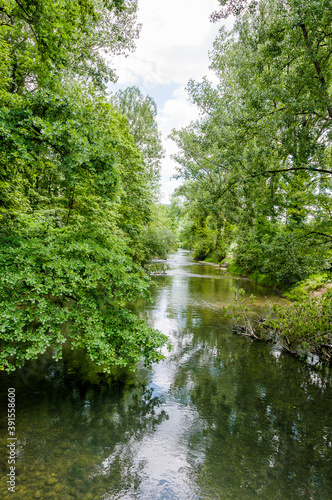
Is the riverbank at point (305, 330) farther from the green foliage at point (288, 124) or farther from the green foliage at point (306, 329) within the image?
the green foliage at point (288, 124)

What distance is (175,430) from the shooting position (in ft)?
18.2

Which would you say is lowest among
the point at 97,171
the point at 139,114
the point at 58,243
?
the point at 58,243

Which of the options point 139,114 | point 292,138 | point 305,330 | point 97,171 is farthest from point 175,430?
point 139,114

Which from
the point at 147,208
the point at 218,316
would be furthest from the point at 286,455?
the point at 147,208

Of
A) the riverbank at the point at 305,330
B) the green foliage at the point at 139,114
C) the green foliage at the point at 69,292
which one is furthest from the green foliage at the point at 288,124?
the green foliage at the point at 139,114

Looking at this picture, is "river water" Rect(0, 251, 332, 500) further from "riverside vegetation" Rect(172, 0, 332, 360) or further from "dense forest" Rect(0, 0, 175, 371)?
"riverside vegetation" Rect(172, 0, 332, 360)

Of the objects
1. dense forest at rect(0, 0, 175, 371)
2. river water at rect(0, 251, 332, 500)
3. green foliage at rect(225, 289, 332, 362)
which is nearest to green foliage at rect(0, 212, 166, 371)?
dense forest at rect(0, 0, 175, 371)

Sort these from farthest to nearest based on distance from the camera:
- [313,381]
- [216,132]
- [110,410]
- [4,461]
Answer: [216,132] → [313,381] → [110,410] → [4,461]

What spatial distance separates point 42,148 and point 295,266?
9.48 meters

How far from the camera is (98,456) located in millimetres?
4684

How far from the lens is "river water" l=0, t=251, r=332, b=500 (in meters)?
4.26

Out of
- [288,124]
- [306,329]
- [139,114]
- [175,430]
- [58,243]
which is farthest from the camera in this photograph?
[139,114]

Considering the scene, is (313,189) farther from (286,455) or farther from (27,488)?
(27,488)

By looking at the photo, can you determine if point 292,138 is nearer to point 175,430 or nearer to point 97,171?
point 97,171
